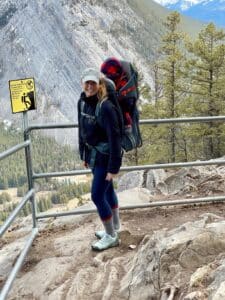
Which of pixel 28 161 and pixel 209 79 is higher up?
pixel 209 79

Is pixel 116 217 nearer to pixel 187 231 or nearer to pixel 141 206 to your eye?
pixel 141 206

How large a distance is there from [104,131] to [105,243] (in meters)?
1.27

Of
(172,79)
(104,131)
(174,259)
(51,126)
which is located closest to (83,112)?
(104,131)

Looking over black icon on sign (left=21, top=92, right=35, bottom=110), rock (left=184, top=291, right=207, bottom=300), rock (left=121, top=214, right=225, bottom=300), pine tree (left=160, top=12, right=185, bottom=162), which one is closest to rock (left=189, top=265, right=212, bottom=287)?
rock (left=121, top=214, right=225, bottom=300)

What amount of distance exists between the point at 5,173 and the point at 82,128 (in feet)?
514

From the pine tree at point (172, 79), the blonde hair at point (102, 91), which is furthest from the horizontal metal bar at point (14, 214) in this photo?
the pine tree at point (172, 79)

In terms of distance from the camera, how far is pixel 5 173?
6152 inches

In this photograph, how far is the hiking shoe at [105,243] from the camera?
4723 mm

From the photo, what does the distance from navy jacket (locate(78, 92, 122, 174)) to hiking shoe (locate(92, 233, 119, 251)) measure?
88 centimetres

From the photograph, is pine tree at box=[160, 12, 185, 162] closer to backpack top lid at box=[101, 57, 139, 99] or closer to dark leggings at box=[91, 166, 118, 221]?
dark leggings at box=[91, 166, 118, 221]

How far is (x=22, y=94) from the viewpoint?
4852 mm

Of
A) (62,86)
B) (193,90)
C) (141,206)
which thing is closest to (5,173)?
(62,86)

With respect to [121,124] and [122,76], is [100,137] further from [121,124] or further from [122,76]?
[122,76]

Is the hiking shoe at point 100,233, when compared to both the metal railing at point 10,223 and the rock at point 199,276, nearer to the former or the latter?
the metal railing at point 10,223
